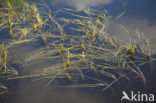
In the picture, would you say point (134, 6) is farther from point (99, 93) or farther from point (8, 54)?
point (8, 54)

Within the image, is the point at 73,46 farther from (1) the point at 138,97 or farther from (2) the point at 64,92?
(1) the point at 138,97

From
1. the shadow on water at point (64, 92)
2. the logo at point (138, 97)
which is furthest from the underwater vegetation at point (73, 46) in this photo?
the logo at point (138, 97)

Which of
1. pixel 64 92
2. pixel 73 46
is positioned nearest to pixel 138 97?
pixel 64 92

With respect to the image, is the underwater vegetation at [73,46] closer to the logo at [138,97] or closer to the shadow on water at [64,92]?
the shadow on water at [64,92]

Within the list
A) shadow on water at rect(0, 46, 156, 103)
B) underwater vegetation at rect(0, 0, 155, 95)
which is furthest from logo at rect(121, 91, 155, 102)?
underwater vegetation at rect(0, 0, 155, 95)

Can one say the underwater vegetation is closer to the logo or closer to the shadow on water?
the shadow on water

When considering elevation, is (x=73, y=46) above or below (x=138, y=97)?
above
